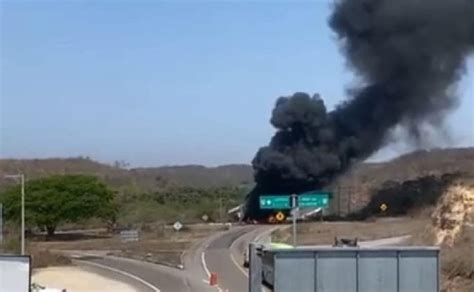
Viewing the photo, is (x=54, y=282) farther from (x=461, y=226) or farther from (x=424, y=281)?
(x=424, y=281)

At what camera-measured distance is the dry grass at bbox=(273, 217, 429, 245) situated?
85.4 m

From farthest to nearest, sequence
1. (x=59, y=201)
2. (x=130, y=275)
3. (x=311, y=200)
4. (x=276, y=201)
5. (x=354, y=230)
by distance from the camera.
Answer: (x=59, y=201) < (x=354, y=230) < (x=130, y=275) < (x=311, y=200) < (x=276, y=201)

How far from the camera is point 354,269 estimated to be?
37062mm

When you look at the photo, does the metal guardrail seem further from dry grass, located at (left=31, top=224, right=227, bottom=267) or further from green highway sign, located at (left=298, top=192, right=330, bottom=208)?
dry grass, located at (left=31, top=224, right=227, bottom=267)

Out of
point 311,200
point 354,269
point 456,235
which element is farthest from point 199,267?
point 354,269

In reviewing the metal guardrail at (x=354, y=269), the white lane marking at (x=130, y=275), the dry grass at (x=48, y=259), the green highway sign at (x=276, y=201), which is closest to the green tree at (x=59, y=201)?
the dry grass at (x=48, y=259)

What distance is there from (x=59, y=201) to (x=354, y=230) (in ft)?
106

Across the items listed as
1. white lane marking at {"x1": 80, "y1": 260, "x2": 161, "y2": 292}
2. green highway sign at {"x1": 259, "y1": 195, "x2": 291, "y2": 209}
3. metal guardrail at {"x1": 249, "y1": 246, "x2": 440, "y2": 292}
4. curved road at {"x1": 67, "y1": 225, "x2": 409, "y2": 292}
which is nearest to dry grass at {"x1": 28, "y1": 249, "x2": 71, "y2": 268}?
curved road at {"x1": 67, "y1": 225, "x2": 409, "y2": 292}

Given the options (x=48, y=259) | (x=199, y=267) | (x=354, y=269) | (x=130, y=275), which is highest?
(x=354, y=269)

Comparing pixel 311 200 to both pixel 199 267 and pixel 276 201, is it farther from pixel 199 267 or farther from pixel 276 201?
pixel 199 267

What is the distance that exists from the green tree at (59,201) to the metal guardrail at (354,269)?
73.2m

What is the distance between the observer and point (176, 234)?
350 feet

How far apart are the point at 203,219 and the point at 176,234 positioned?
24.8 metres

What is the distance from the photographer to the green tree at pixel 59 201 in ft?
355
